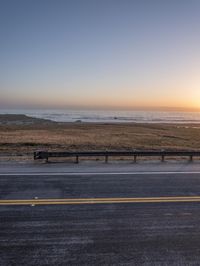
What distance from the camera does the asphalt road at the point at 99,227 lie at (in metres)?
5.07

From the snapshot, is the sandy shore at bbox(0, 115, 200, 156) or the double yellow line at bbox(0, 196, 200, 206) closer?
the double yellow line at bbox(0, 196, 200, 206)

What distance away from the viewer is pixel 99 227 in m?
6.27

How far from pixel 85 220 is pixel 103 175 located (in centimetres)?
457

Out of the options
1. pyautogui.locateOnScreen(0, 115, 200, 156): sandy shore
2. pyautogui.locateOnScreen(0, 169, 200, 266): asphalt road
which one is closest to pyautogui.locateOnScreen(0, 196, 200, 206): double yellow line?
pyautogui.locateOnScreen(0, 169, 200, 266): asphalt road

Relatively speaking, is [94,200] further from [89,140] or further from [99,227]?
[89,140]

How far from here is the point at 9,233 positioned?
5.91 m

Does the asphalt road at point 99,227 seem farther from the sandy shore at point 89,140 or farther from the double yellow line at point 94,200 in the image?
the sandy shore at point 89,140

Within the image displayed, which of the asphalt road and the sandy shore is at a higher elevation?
the asphalt road

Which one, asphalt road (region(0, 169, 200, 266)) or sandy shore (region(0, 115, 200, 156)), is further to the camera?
sandy shore (region(0, 115, 200, 156))

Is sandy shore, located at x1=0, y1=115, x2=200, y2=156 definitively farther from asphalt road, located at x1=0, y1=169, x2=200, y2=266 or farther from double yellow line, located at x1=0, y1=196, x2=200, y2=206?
double yellow line, located at x1=0, y1=196, x2=200, y2=206

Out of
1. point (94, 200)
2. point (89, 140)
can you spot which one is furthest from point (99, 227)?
point (89, 140)

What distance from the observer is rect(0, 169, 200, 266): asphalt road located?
5.07m

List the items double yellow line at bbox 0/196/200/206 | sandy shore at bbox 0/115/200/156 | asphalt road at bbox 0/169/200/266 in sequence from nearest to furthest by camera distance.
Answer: asphalt road at bbox 0/169/200/266 → double yellow line at bbox 0/196/200/206 → sandy shore at bbox 0/115/200/156

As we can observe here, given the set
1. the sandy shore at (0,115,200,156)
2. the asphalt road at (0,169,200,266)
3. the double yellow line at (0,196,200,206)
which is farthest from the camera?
the sandy shore at (0,115,200,156)
